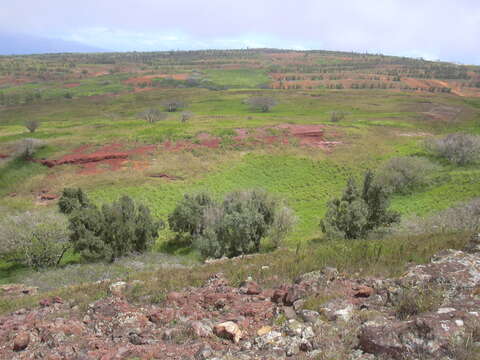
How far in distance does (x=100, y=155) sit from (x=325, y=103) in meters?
64.2

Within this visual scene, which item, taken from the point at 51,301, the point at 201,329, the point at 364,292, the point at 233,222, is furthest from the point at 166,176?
the point at 364,292

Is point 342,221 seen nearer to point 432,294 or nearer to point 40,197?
point 432,294

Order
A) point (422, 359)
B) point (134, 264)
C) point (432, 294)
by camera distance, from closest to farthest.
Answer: point (422, 359) < point (432, 294) < point (134, 264)

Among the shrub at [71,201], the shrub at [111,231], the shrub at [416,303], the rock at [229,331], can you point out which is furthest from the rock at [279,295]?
the shrub at [71,201]

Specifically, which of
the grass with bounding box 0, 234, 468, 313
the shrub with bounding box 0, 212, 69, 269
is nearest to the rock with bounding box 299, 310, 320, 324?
the grass with bounding box 0, 234, 468, 313

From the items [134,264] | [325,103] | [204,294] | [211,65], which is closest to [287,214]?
[134,264]

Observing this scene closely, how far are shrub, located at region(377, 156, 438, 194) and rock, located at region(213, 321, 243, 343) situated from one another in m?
29.5

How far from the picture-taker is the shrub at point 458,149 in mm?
36859

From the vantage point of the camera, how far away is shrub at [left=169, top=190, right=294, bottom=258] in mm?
18016

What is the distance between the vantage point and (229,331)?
5680mm

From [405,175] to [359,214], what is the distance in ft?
58.9

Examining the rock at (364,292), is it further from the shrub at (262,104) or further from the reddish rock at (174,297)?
the shrub at (262,104)

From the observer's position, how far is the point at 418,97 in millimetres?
92938

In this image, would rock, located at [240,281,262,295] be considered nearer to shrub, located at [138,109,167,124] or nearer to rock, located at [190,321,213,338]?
rock, located at [190,321,213,338]
